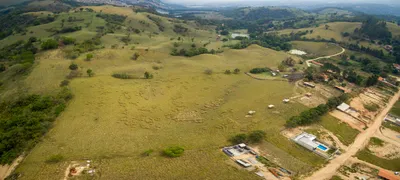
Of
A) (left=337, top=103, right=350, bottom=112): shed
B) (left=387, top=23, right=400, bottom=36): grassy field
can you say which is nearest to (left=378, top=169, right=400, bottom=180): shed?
(left=337, top=103, right=350, bottom=112): shed

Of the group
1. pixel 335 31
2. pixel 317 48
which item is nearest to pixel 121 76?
pixel 317 48

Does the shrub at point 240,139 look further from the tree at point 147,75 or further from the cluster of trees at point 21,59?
the cluster of trees at point 21,59

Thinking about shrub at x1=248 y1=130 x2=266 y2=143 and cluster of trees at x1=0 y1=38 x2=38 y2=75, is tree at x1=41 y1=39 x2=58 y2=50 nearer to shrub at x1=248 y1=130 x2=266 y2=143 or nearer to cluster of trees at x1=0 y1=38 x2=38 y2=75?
cluster of trees at x1=0 y1=38 x2=38 y2=75

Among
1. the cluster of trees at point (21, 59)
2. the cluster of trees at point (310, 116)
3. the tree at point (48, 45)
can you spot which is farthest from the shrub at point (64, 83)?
the cluster of trees at point (310, 116)

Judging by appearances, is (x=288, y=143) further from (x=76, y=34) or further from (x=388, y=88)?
(x=76, y=34)

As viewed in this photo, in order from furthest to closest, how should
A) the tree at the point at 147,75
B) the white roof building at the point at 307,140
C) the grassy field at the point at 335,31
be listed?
the grassy field at the point at 335,31, the tree at the point at 147,75, the white roof building at the point at 307,140
